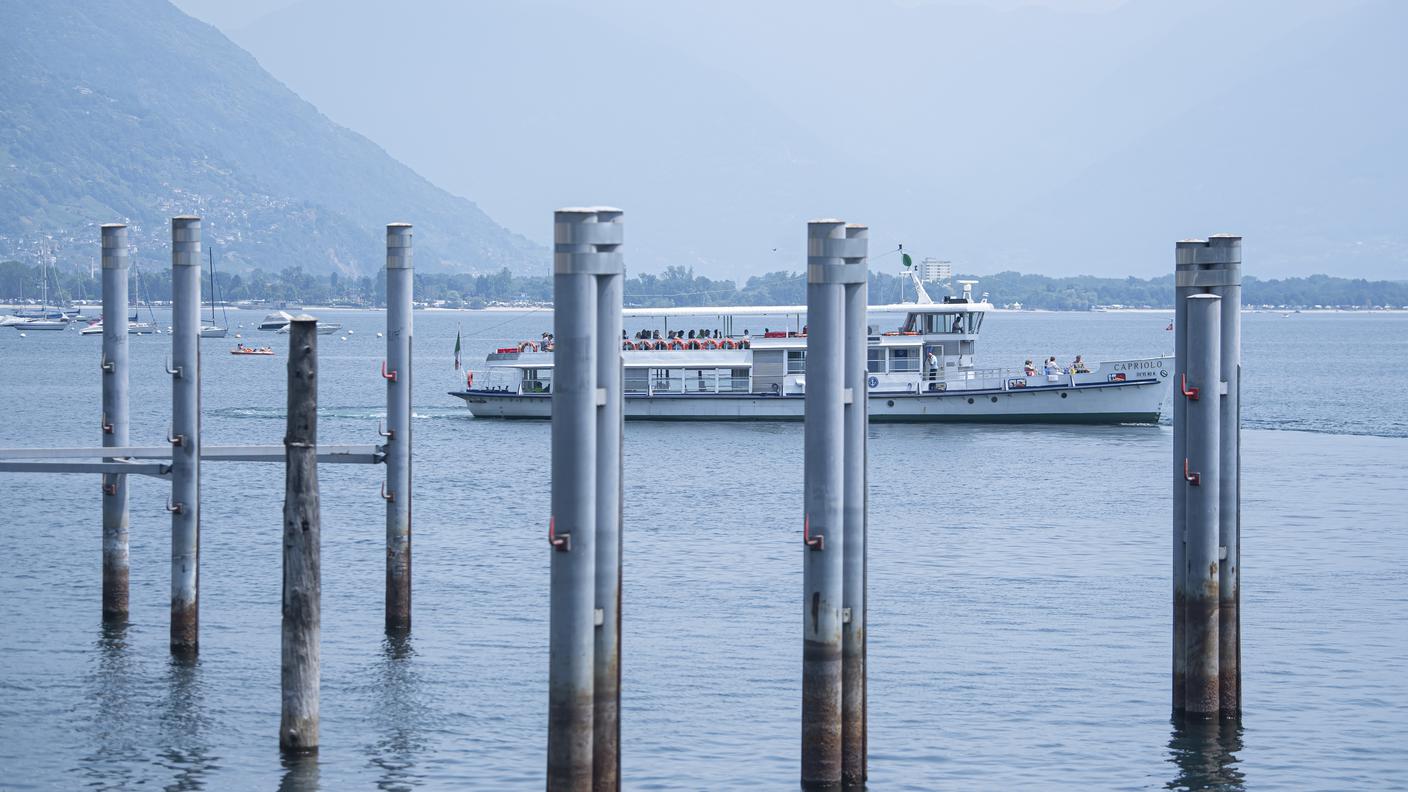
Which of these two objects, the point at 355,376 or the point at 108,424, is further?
the point at 355,376

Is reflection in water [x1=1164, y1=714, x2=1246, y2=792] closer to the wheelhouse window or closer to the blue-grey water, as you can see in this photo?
the blue-grey water

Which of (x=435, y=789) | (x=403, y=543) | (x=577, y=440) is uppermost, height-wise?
(x=577, y=440)

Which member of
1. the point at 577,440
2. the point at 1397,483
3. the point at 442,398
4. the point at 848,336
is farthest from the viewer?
the point at 442,398

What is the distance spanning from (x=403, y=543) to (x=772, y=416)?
2002 inches

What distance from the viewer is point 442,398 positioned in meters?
106

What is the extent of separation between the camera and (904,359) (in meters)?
79.5

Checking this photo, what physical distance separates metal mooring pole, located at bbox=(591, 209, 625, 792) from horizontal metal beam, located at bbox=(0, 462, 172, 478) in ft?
37.9

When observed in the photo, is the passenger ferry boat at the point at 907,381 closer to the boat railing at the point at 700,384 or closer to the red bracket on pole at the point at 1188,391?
the boat railing at the point at 700,384

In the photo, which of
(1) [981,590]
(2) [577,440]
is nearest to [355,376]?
(1) [981,590]

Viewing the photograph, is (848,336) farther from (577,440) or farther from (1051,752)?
(1051,752)

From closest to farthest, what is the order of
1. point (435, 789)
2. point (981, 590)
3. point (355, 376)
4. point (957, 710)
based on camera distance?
point (435, 789) < point (957, 710) < point (981, 590) < point (355, 376)

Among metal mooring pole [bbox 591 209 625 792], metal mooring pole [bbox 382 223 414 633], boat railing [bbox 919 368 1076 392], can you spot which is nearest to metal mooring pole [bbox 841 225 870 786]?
metal mooring pole [bbox 591 209 625 792]

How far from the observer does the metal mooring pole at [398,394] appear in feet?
93.4

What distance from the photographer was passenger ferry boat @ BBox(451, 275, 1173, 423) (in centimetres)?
7781
